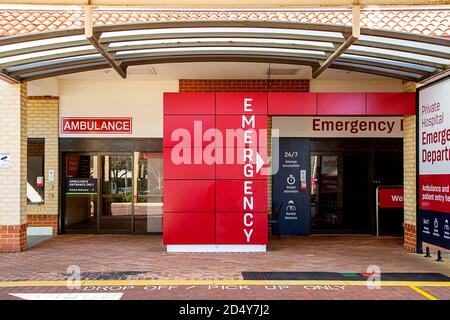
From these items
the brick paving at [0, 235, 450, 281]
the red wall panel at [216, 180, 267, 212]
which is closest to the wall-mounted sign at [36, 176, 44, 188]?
the brick paving at [0, 235, 450, 281]

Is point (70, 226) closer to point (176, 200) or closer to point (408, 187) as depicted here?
point (176, 200)

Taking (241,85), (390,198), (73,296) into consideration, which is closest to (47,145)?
(241,85)

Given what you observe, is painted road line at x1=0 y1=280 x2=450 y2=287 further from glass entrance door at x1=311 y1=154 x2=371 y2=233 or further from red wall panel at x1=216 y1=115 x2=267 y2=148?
glass entrance door at x1=311 y1=154 x2=371 y2=233

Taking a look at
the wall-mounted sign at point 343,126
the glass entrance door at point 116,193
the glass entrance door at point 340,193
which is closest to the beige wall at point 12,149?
the glass entrance door at point 116,193

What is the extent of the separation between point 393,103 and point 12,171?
773 cm

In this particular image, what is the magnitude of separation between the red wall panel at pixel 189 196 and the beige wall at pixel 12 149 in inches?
117

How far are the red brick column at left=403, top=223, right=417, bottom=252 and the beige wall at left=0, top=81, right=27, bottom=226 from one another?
26.1 ft

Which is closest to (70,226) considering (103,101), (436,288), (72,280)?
(103,101)

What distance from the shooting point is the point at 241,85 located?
13.7 metres

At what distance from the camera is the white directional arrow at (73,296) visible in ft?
22.2

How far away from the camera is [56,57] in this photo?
30.4 feet

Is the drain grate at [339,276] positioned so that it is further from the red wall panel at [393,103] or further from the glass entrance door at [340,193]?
the glass entrance door at [340,193]

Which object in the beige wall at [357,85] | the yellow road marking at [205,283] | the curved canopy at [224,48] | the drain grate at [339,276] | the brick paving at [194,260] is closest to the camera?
the yellow road marking at [205,283]

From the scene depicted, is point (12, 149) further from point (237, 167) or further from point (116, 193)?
point (237, 167)
